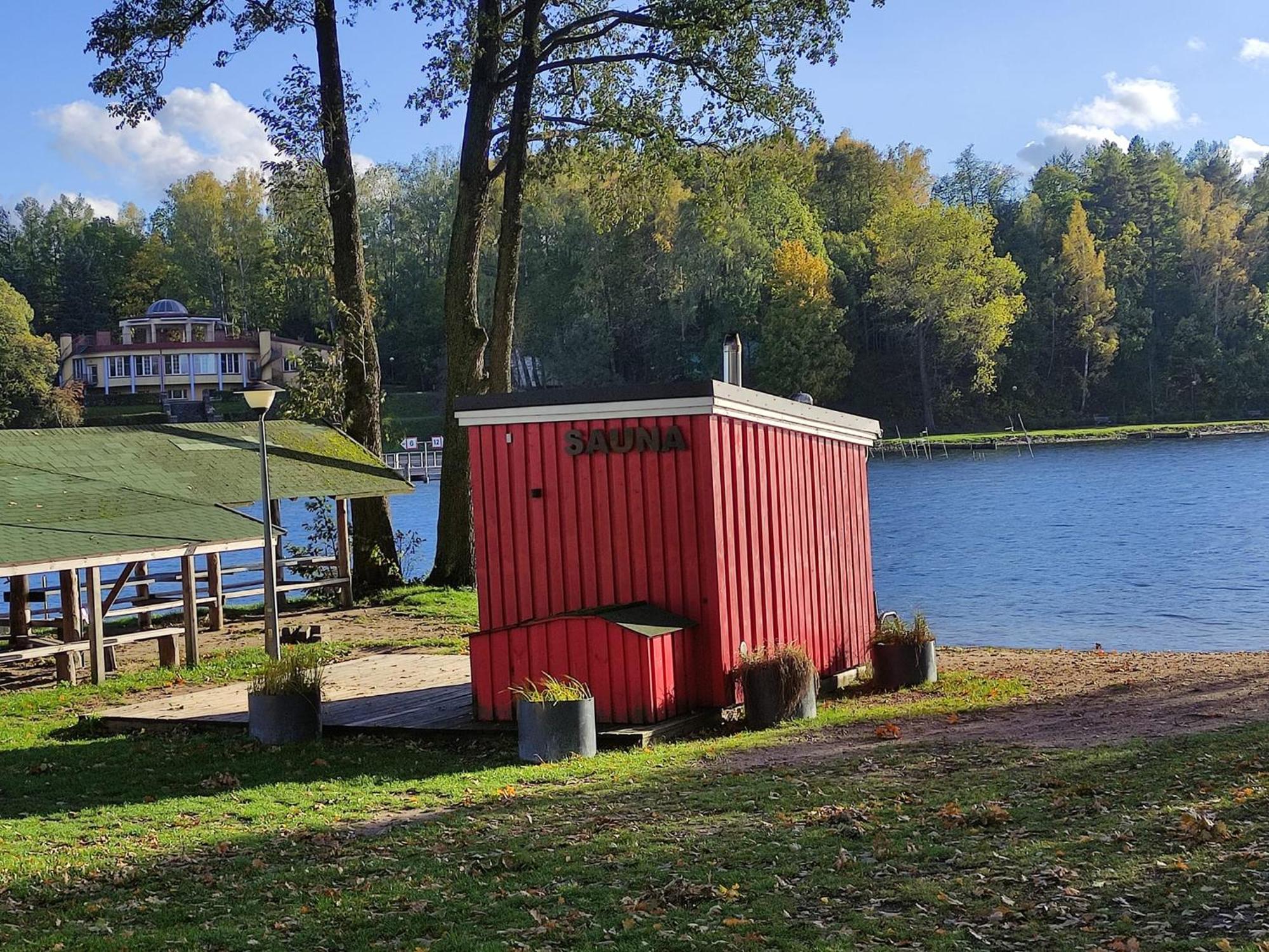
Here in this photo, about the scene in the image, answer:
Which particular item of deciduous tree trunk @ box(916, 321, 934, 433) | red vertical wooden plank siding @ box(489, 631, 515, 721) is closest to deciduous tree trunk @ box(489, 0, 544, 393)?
red vertical wooden plank siding @ box(489, 631, 515, 721)

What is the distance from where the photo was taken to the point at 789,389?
8369cm

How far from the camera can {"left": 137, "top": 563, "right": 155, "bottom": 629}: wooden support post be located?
19875 mm

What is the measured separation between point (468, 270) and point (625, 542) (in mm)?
12744

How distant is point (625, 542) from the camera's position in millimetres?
13102

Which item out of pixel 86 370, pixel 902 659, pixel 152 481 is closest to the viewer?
pixel 902 659

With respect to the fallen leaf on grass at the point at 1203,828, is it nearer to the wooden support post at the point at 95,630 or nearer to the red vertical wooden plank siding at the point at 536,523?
the red vertical wooden plank siding at the point at 536,523

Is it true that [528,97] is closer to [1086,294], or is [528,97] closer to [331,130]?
[331,130]

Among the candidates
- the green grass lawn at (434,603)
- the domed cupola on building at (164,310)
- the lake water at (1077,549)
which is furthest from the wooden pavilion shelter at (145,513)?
the domed cupola on building at (164,310)

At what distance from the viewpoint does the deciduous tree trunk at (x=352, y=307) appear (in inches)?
957

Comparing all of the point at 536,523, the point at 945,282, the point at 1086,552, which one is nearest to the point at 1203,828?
the point at 536,523

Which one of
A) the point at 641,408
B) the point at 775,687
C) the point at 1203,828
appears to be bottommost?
the point at 775,687

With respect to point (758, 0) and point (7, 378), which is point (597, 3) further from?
point (7, 378)

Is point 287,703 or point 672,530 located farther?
point 672,530

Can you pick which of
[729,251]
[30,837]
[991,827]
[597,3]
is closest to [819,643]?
[991,827]
